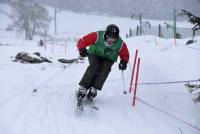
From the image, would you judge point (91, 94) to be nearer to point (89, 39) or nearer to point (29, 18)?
point (89, 39)

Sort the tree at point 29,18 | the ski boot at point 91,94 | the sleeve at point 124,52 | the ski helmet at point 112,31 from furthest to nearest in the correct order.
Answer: the tree at point 29,18 → the sleeve at point 124,52 → the ski boot at point 91,94 → the ski helmet at point 112,31

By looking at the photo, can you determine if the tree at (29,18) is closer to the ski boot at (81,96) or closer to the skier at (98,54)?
the skier at (98,54)

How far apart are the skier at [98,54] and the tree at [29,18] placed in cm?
6064

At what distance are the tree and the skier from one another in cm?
6064

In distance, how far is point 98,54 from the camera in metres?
7.82

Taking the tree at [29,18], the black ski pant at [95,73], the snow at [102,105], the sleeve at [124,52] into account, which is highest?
the tree at [29,18]

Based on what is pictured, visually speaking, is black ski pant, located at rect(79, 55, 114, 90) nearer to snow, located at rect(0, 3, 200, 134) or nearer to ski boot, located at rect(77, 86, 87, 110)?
ski boot, located at rect(77, 86, 87, 110)

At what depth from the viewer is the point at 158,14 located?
314ft

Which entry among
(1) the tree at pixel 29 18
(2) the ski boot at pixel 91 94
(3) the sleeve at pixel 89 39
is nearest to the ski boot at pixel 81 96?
(2) the ski boot at pixel 91 94

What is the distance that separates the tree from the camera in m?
67.8

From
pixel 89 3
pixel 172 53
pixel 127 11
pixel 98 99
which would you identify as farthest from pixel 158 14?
pixel 98 99

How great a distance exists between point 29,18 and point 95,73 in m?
62.6

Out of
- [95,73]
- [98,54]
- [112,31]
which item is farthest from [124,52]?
[95,73]

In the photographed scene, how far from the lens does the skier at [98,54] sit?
7.49m
